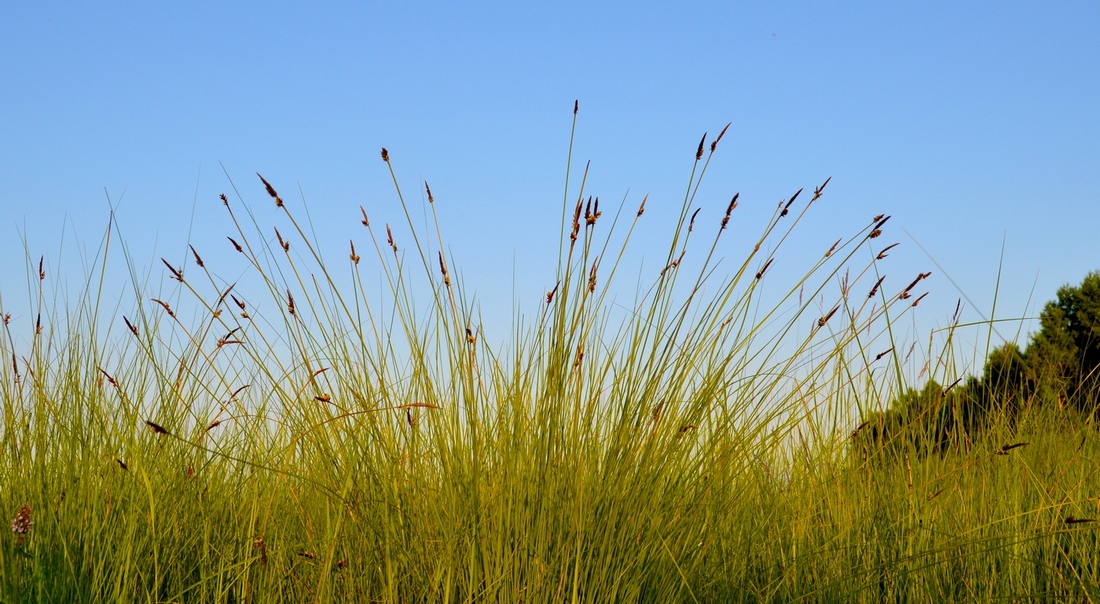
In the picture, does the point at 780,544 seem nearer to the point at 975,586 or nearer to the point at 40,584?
the point at 975,586

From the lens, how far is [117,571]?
235 centimetres

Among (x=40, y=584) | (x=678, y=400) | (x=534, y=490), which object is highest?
(x=678, y=400)

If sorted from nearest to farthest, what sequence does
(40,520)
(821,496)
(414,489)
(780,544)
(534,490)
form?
1. (534,490)
2. (414,489)
3. (40,520)
4. (780,544)
5. (821,496)

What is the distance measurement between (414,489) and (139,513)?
754 mm

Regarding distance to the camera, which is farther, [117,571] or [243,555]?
[243,555]

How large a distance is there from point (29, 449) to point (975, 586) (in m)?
3.02

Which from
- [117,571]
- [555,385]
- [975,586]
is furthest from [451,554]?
[975,586]

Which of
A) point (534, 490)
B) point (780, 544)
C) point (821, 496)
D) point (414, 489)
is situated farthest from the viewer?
point (821, 496)

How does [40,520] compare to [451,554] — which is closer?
[451,554]

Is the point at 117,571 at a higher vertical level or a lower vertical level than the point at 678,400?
lower

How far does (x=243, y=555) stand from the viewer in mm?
2666

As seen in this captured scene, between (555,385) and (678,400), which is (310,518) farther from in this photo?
(678,400)


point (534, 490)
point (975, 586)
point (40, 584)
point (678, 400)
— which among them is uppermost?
point (678, 400)

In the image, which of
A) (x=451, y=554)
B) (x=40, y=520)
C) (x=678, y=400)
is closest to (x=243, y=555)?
(x=40, y=520)
